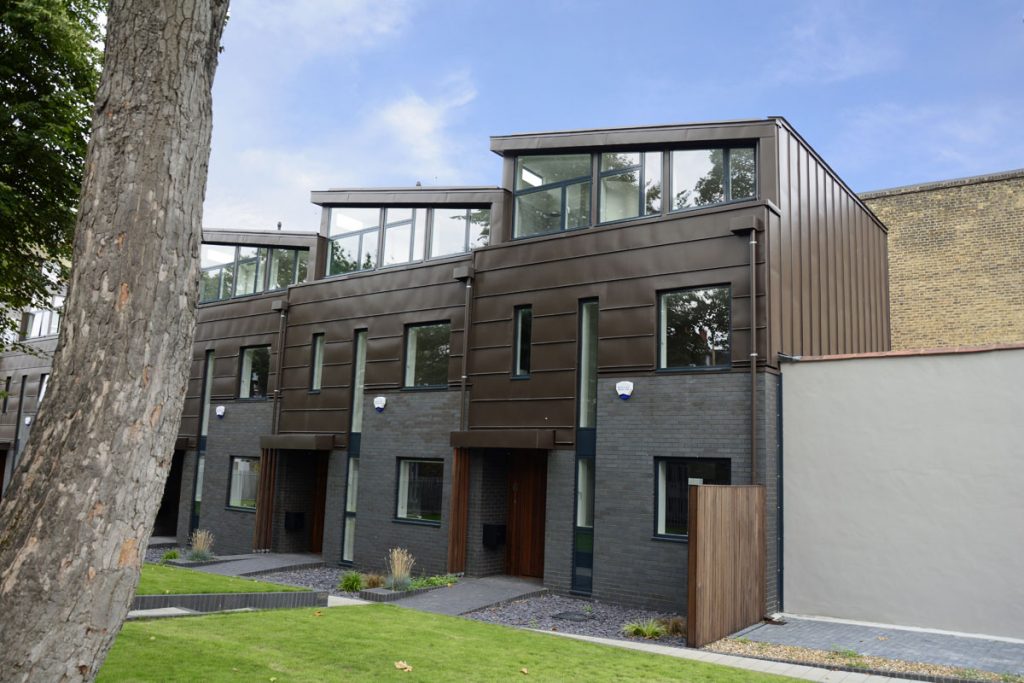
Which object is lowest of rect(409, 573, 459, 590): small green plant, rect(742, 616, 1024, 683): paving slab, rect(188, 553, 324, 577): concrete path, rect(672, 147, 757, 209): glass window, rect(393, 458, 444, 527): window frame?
rect(188, 553, 324, 577): concrete path

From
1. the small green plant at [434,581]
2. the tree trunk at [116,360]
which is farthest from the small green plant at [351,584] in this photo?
the tree trunk at [116,360]

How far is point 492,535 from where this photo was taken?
51.0ft

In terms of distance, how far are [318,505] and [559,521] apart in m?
8.27

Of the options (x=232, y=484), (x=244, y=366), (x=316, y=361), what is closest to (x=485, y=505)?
(x=316, y=361)

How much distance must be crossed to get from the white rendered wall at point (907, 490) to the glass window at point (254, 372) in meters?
13.6

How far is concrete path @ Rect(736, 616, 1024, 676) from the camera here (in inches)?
363

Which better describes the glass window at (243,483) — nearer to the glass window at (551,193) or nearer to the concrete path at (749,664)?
the glass window at (551,193)

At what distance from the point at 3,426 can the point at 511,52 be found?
2301cm

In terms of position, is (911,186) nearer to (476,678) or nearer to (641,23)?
(641,23)

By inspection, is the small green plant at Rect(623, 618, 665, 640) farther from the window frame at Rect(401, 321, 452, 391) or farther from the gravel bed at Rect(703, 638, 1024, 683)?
the window frame at Rect(401, 321, 452, 391)

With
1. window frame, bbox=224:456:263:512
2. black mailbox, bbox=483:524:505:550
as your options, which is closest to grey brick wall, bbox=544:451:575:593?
black mailbox, bbox=483:524:505:550

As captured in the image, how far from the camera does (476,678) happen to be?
761 cm

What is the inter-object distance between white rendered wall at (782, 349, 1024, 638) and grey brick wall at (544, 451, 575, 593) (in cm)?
355

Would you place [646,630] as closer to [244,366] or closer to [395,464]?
[395,464]
